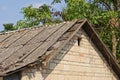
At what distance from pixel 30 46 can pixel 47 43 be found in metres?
0.61

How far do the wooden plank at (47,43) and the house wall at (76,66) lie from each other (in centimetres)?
53

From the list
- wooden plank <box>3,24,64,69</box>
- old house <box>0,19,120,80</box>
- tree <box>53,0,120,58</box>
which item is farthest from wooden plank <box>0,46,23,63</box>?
tree <box>53,0,120,58</box>

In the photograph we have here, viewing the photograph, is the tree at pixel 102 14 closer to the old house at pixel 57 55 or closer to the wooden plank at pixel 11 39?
the old house at pixel 57 55

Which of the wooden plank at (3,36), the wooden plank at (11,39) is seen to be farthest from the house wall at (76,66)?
the wooden plank at (3,36)

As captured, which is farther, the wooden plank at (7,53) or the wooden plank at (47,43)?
the wooden plank at (7,53)

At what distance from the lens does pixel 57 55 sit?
1485 cm

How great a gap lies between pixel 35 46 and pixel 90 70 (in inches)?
151

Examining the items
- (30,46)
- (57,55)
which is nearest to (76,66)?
(57,55)

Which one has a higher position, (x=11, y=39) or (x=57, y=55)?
(x=11, y=39)

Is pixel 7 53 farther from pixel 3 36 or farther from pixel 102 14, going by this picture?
pixel 102 14

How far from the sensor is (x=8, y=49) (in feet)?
47.2

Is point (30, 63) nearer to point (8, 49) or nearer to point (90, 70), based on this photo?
point (8, 49)

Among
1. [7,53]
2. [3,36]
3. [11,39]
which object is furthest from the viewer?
[3,36]

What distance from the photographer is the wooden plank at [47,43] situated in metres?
12.8
